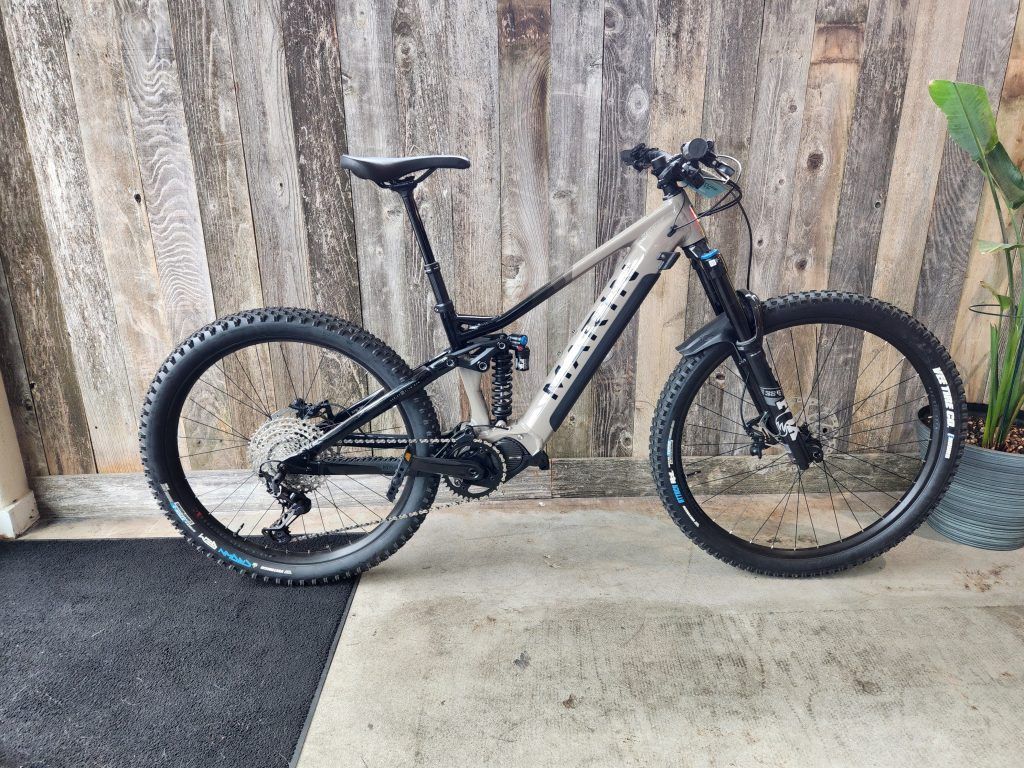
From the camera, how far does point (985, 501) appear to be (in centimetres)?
199

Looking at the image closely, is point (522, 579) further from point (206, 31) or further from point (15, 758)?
→ point (206, 31)

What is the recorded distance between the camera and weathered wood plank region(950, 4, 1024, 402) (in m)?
1.93

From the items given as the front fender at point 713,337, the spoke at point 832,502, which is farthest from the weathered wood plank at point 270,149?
the spoke at point 832,502

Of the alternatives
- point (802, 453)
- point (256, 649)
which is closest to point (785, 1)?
point (802, 453)

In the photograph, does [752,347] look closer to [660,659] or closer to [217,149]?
[660,659]

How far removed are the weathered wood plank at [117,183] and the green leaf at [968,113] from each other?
2247 millimetres

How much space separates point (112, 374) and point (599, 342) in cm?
159

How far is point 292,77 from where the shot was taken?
1873 mm

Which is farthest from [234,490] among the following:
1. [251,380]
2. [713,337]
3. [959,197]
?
[959,197]

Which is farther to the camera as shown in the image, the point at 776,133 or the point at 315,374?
the point at 315,374

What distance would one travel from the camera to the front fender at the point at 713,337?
5.78 feet

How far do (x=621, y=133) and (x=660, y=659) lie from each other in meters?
1.48

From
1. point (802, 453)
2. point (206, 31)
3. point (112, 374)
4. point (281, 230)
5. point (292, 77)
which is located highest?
point (206, 31)

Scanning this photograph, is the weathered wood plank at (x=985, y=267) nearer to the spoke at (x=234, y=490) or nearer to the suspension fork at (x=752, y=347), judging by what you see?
the suspension fork at (x=752, y=347)
